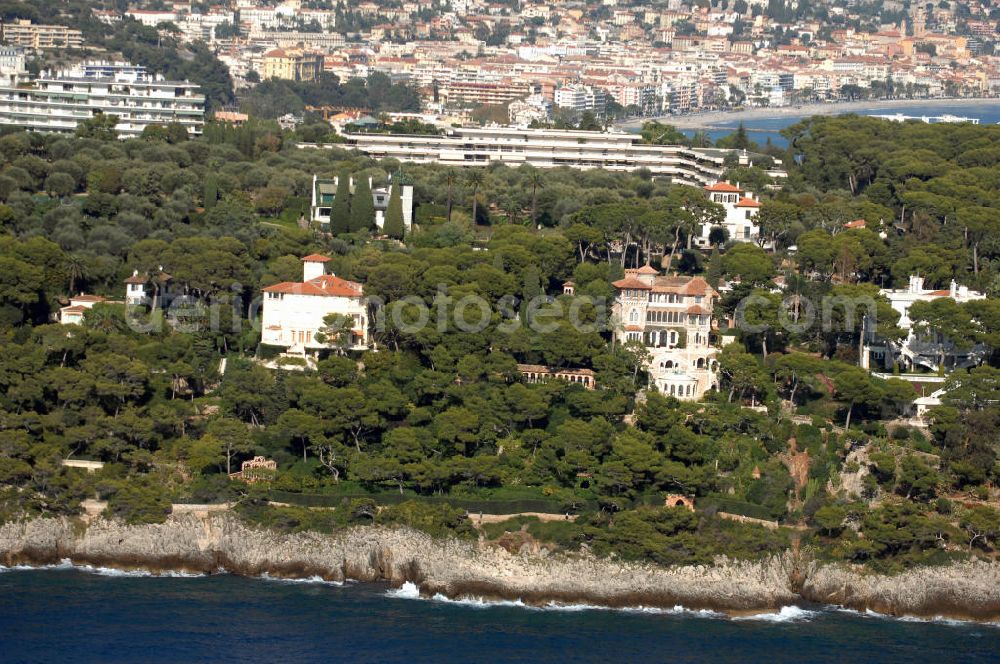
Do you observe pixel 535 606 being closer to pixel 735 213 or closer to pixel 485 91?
pixel 735 213

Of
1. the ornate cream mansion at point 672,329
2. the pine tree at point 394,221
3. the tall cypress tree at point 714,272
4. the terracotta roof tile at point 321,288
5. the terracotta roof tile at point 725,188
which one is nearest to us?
the ornate cream mansion at point 672,329

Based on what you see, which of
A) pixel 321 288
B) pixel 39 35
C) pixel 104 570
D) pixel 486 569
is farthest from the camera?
pixel 39 35

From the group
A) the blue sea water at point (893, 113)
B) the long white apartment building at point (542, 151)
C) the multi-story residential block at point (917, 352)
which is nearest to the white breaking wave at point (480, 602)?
the multi-story residential block at point (917, 352)

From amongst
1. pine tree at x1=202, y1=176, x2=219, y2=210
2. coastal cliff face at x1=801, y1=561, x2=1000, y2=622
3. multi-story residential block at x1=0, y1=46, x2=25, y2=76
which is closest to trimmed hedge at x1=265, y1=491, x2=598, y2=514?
coastal cliff face at x1=801, y1=561, x2=1000, y2=622

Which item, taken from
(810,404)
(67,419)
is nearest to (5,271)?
(67,419)

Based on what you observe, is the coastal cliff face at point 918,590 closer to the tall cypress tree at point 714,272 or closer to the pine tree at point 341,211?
the tall cypress tree at point 714,272

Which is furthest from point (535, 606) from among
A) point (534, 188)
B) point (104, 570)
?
point (534, 188)

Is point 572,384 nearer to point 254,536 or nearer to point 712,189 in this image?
point 254,536
